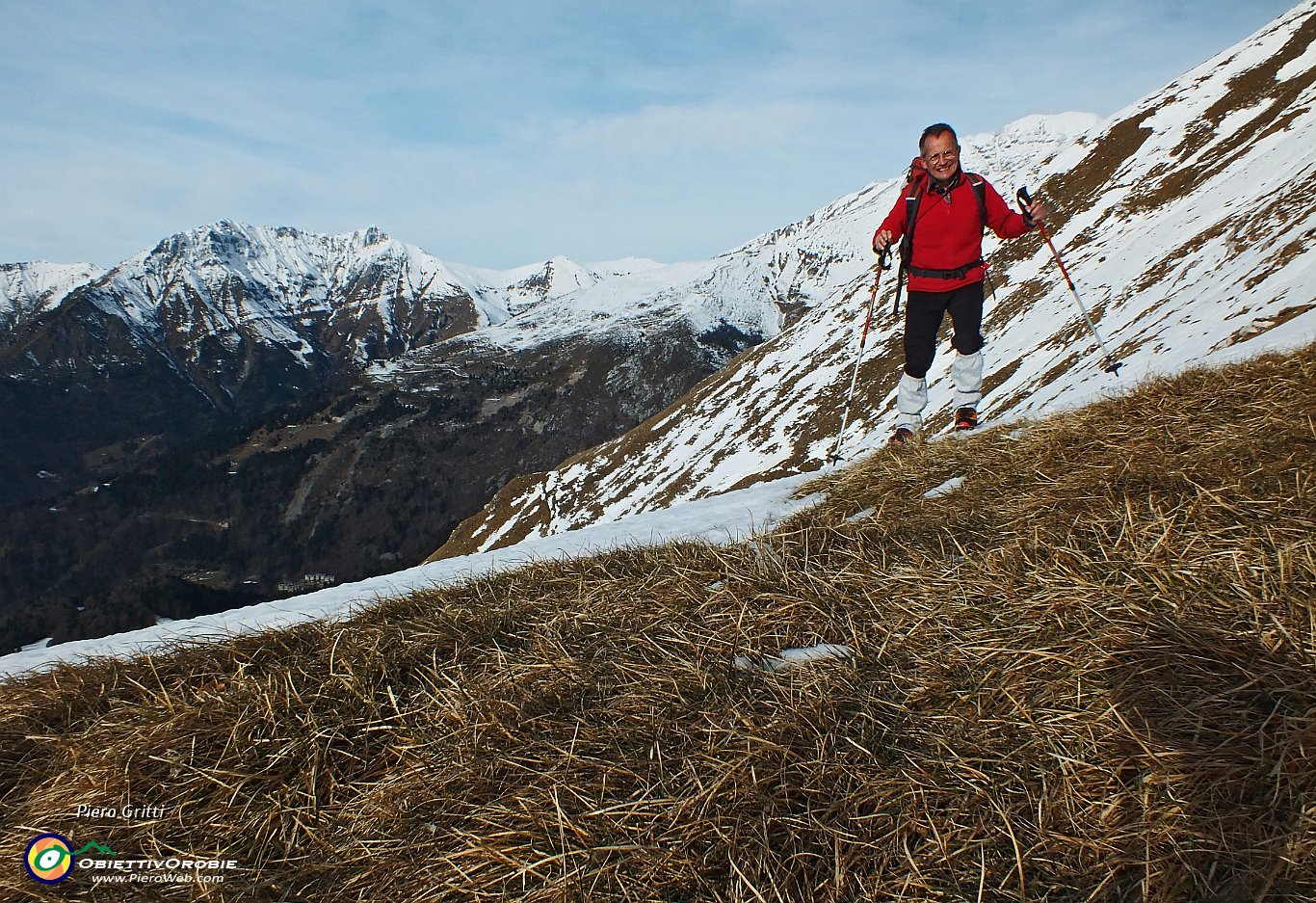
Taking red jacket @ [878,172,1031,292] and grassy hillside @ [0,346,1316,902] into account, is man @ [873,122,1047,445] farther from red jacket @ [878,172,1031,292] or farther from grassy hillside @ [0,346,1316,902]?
grassy hillside @ [0,346,1316,902]

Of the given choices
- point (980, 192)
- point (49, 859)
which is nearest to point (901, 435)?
point (980, 192)

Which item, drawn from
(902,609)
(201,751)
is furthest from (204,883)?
(902,609)

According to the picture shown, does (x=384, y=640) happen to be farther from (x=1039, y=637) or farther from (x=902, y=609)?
(x=1039, y=637)

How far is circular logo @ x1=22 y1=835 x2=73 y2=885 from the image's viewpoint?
7.05 ft

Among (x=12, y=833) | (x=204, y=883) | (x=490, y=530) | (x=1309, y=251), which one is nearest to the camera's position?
(x=204, y=883)

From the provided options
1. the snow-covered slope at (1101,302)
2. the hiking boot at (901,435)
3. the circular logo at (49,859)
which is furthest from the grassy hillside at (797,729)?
the snow-covered slope at (1101,302)

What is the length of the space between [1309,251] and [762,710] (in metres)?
20.4

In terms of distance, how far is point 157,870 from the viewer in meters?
2.17

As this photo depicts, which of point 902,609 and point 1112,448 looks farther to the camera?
point 1112,448

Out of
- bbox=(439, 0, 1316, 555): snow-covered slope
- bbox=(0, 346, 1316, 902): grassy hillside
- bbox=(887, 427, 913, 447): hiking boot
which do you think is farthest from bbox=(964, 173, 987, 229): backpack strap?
bbox=(0, 346, 1316, 902): grassy hillside

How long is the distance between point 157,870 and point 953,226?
8542mm

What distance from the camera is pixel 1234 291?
50.8ft

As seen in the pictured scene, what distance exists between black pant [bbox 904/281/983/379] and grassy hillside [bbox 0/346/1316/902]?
407cm

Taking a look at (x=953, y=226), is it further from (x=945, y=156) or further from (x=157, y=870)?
(x=157, y=870)
